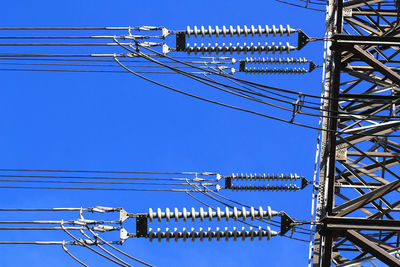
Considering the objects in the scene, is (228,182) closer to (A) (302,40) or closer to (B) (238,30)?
(A) (302,40)

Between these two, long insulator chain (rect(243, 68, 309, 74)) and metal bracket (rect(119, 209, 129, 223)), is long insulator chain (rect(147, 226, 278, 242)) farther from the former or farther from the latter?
long insulator chain (rect(243, 68, 309, 74))

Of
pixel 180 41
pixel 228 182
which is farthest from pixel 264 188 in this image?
pixel 180 41

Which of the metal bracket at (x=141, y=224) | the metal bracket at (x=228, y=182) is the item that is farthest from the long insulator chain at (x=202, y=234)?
the metal bracket at (x=228, y=182)

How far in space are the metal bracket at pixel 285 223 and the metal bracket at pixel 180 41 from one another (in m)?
3.65

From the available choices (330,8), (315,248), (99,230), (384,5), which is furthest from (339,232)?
(384,5)

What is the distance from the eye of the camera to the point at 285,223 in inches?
537

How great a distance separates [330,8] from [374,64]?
432cm

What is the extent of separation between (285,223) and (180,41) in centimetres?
390

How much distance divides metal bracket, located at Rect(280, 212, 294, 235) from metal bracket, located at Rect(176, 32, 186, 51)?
3.65m

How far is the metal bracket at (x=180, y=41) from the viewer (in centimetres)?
1487

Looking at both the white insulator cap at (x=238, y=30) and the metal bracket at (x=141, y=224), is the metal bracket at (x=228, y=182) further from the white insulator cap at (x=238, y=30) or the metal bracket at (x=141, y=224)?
the metal bracket at (x=141, y=224)

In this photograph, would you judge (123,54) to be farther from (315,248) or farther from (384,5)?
(384,5)

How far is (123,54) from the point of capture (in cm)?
1568

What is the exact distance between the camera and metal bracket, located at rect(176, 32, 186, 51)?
14.9 meters
